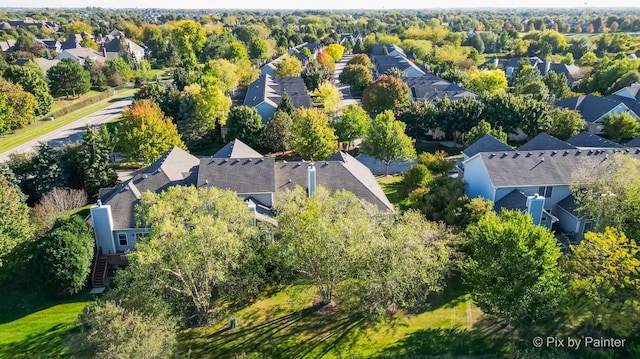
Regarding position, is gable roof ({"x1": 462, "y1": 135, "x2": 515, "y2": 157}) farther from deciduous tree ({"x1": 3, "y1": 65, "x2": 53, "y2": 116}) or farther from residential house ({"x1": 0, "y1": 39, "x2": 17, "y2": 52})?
residential house ({"x1": 0, "y1": 39, "x2": 17, "y2": 52})

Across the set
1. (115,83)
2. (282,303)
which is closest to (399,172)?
(282,303)

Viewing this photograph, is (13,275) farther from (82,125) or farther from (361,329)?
(82,125)

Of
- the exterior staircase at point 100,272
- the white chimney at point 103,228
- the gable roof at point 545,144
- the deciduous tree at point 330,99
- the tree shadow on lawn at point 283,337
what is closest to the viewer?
the tree shadow on lawn at point 283,337

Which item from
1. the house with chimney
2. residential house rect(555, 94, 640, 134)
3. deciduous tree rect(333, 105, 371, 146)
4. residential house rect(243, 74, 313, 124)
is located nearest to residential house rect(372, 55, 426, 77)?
residential house rect(243, 74, 313, 124)

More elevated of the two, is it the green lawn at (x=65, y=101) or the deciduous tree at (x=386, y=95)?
the deciduous tree at (x=386, y=95)

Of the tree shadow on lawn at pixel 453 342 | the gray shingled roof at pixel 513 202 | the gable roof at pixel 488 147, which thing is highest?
the gable roof at pixel 488 147

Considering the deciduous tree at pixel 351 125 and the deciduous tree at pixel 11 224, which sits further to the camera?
the deciduous tree at pixel 351 125

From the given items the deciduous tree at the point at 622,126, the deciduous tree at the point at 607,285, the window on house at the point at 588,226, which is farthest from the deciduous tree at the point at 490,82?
the deciduous tree at the point at 607,285

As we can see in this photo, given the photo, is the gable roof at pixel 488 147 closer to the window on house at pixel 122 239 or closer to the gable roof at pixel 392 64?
the window on house at pixel 122 239
